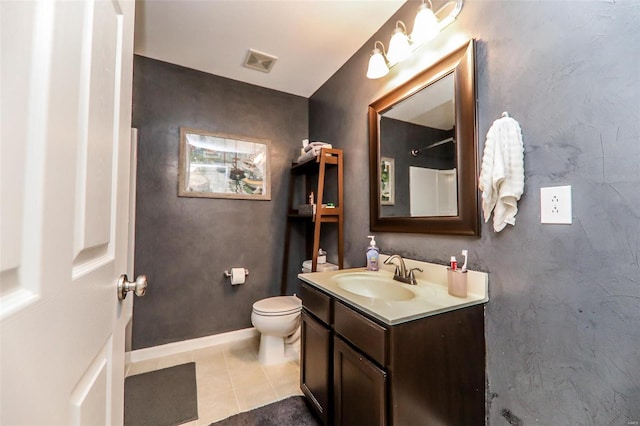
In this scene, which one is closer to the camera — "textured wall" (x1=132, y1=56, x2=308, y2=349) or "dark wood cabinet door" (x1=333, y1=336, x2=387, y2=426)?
"dark wood cabinet door" (x1=333, y1=336, x2=387, y2=426)

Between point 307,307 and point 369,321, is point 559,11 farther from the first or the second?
point 307,307

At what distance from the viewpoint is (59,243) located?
0.39 m

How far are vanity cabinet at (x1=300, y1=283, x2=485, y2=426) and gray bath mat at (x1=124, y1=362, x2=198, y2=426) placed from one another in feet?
2.88

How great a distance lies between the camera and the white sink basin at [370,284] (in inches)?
54.9

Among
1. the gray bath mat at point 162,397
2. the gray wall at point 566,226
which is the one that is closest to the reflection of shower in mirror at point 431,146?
the gray wall at point 566,226

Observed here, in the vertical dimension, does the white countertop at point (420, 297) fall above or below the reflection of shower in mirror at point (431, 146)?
below

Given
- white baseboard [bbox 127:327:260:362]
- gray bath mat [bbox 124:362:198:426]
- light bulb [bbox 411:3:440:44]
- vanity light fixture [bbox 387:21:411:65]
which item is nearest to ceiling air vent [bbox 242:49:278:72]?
vanity light fixture [bbox 387:21:411:65]

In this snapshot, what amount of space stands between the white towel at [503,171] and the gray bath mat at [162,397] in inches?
74.9

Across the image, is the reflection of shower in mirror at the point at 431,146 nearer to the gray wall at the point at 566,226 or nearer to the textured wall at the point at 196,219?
the gray wall at the point at 566,226

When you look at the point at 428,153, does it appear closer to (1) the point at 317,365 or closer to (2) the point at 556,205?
(2) the point at 556,205

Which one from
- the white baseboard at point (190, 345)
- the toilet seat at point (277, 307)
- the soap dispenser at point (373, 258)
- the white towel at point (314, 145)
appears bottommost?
the white baseboard at point (190, 345)

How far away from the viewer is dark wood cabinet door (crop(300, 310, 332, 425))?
1.22m

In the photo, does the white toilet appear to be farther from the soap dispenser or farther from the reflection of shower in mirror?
the reflection of shower in mirror

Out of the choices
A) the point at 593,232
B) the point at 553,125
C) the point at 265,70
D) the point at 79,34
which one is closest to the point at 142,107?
the point at 265,70
